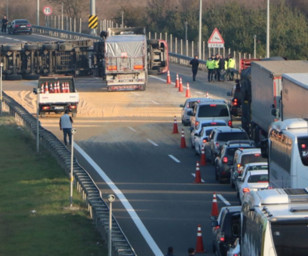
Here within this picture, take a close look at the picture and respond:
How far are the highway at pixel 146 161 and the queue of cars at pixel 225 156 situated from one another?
61 cm

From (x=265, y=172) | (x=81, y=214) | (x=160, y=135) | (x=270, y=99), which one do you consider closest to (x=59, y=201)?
(x=81, y=214)

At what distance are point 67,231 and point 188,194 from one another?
595 cm

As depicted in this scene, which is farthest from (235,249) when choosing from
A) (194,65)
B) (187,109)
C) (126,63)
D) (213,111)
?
(194,65)

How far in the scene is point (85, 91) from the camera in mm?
55062

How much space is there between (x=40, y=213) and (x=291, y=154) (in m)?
8.36

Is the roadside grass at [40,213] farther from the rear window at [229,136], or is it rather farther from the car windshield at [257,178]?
the rear window at [229,136]

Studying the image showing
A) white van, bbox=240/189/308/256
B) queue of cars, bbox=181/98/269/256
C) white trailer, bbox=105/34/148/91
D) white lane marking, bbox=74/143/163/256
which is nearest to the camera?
white van, bbox=240/189/308/256

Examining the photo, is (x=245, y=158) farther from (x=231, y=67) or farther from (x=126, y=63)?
(x=231, y=67)

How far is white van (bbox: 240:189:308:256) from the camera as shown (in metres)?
13.8

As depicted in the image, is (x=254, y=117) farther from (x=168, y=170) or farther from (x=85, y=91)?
(x=85, y=91)

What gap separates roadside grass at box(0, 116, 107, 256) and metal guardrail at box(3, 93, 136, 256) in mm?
285

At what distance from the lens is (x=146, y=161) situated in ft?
114

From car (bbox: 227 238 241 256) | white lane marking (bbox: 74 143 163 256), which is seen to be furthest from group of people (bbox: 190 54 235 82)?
car (bbox: 227 238 241 256)

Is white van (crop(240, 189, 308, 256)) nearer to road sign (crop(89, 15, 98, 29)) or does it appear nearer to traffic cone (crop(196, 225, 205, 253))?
traffic cone (crop(196, 225, 205, 253))
